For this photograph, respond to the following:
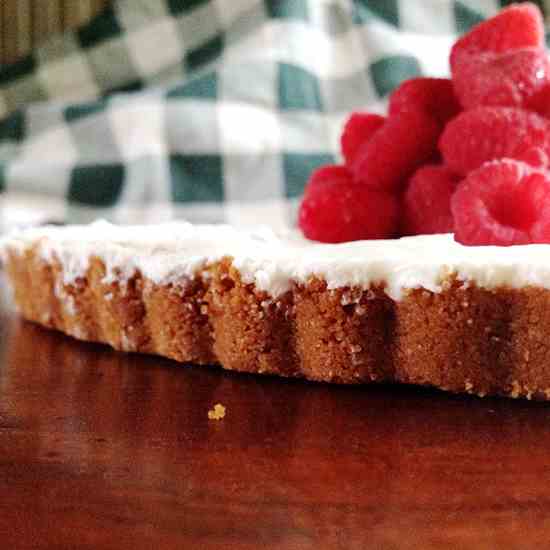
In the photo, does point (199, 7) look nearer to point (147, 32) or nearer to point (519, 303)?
point (147, 32)

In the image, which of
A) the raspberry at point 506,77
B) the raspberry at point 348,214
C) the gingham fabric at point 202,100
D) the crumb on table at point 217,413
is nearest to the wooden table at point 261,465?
the crumb on table at point 217,413

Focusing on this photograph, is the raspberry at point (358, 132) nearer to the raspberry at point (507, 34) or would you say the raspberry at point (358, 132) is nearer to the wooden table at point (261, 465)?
the raspberry at point (507, 34)

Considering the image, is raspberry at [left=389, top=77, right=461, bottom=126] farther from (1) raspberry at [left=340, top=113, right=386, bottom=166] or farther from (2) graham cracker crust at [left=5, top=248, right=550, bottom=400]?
(2) graham cracker crust at [left=5, top=248, right=550, bottom=400]

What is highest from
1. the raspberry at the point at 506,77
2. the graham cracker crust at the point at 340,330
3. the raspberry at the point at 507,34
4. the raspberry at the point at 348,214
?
the raspberry at the point at 507,34

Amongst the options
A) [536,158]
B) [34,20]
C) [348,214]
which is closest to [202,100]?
[34,20]


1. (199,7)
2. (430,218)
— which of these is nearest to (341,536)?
(430,218)

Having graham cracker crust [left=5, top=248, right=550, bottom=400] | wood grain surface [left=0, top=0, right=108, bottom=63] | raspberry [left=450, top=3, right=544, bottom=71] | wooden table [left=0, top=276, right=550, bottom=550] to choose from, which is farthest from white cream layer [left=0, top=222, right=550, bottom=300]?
wood grain surface [left=0, top=0, right=108, bottom=63]
